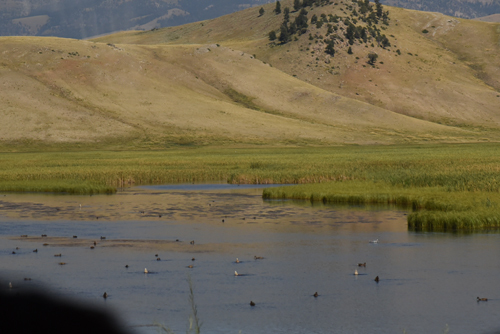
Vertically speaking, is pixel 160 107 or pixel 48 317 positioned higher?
pixel 48 317

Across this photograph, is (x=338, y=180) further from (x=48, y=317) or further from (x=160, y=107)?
(x=160, y=107)

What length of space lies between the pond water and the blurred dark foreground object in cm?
62

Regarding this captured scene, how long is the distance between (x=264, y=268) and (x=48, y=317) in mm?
9016

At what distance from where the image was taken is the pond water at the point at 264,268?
21.3 meters

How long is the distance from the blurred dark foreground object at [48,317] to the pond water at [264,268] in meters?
0.62

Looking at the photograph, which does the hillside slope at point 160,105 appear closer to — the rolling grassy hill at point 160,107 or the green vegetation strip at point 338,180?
the rolling grassy hill at point 160,107

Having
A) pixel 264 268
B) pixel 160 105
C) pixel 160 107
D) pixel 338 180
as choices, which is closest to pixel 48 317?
pixel 264 268

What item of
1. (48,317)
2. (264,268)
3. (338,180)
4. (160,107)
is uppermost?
(48,317)

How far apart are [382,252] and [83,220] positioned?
1822 cm

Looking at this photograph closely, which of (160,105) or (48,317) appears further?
(160,105)

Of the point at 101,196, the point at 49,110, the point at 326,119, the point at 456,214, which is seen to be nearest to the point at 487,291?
the point at 456,214

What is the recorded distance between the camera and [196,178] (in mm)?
71625

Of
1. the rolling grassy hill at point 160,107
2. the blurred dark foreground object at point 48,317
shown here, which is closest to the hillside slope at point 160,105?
the rolling grassy hill at point 160,107

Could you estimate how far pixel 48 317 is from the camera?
21547 millimetres
